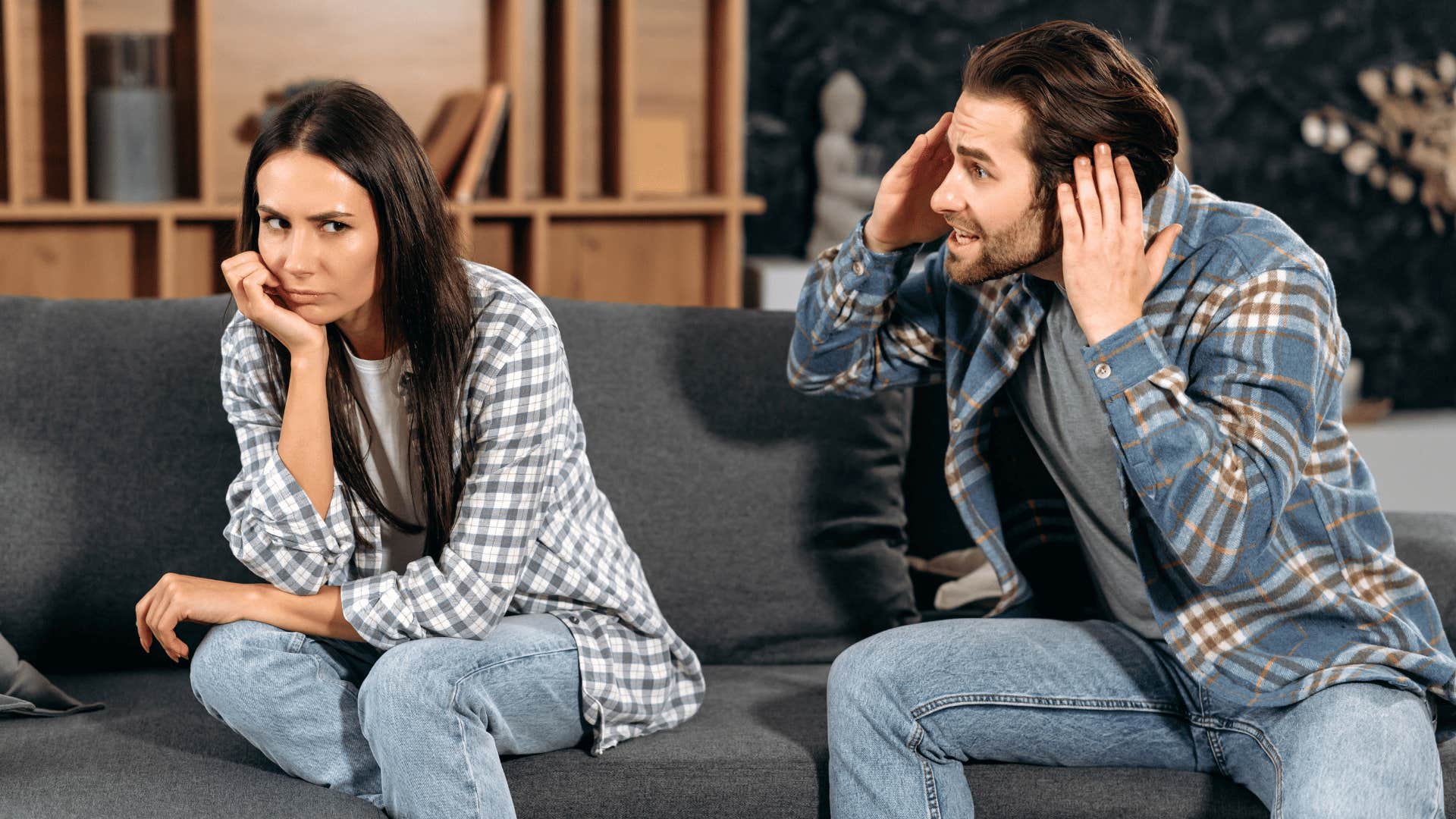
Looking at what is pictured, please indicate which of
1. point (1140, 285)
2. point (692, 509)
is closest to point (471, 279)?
point (692, 509)

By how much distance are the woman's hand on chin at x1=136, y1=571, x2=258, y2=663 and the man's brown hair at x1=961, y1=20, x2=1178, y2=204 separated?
924mm

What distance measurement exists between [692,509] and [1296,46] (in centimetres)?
271

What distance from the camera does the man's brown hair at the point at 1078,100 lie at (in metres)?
1.45

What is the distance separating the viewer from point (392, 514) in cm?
166

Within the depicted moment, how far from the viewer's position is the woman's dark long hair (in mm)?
1543

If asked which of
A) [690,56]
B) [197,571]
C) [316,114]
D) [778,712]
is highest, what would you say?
[690,56]

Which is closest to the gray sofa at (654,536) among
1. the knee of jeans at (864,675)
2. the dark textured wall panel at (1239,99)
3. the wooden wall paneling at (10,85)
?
the knee of jeans at (864,675)

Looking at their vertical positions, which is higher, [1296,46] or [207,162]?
[1296,46]

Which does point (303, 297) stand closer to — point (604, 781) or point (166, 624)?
point (166, 624)

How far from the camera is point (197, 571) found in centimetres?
182

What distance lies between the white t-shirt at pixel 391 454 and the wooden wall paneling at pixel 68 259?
1.85 meters

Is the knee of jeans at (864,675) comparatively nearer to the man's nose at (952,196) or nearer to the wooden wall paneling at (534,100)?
the man's nose at (952,196)

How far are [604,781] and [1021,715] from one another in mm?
441

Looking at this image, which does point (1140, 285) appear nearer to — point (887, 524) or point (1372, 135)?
point (887, 524)
